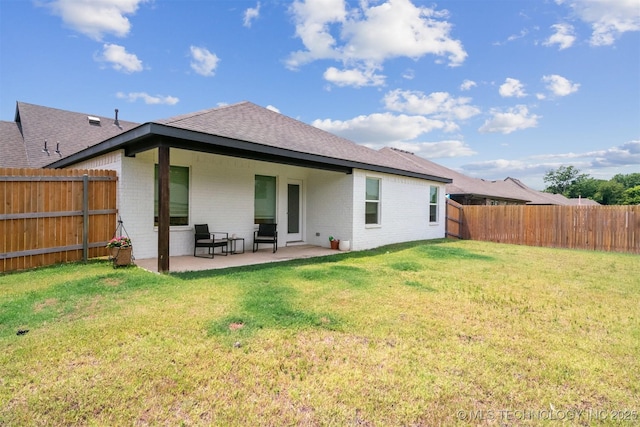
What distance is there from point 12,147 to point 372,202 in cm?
1455

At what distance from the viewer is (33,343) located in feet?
9.81

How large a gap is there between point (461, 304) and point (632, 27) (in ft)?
35.8

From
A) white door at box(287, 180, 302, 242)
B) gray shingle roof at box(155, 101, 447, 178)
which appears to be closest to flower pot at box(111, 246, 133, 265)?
gray shingle roof at box(155, 101, 447, 178)

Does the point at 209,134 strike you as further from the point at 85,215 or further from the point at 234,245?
the point at 234,245

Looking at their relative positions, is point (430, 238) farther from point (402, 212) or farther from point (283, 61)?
point (283, 61)

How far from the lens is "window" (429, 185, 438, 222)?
13.7 m

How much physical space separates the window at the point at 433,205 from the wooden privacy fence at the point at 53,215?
1143 centimetres

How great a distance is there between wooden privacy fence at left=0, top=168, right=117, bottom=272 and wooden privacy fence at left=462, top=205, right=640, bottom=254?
1377 centimetres

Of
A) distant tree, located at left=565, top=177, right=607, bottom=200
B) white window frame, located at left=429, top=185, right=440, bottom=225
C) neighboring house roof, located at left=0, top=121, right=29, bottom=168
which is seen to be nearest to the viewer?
neighboring house roof, located at left=0, top=121, right=29, bottom=168

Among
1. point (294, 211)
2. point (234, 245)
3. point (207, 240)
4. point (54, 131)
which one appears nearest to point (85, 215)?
point (207, 240)

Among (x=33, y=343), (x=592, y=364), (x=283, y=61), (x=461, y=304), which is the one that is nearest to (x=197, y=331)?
(x=33, y=343)

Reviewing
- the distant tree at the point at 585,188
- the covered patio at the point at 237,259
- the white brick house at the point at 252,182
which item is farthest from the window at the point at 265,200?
the distant tree at the point at 585,188

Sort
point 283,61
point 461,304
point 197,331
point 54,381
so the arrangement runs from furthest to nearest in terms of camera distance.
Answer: point 283,61 → point 461,304 → point 197,331 → point 54,381

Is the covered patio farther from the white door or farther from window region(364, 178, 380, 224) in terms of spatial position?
window region(364, 178, 380, 224)
